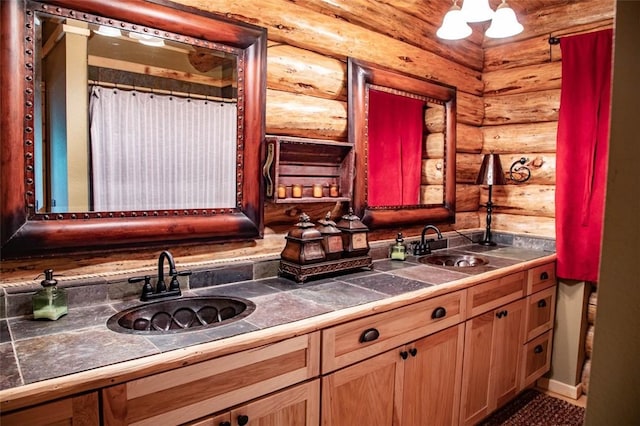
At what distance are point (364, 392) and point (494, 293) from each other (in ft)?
3.38

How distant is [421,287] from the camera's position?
1916 millimetres

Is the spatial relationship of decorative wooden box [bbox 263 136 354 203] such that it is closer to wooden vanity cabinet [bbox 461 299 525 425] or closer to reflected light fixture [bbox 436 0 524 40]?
reflected light fixture [bbox 436 0 524 40]

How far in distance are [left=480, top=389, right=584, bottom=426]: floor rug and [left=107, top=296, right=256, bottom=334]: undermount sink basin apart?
170 cm

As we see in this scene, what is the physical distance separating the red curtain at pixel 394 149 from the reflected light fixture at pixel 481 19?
50 cm

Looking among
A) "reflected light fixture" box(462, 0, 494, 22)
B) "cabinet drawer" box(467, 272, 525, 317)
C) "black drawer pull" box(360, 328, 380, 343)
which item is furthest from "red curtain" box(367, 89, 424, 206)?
"black drawer pull" box(360, 328, 380, 343)

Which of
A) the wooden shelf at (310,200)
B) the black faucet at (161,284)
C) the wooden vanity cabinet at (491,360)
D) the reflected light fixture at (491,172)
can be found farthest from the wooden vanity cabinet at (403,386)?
the reflected light fixture at (491,172)

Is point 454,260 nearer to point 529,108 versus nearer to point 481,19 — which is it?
point 529,108

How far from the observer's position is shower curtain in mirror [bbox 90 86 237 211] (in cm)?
159

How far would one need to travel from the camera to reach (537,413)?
2619 mm

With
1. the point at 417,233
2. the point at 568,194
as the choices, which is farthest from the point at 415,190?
the point at 568,194

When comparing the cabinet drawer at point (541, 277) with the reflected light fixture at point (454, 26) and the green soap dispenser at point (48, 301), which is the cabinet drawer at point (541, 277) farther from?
the green soap dispenser at point (48, 301)

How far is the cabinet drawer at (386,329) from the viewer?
5.02ft

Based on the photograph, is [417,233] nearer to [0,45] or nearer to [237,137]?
[237,137]

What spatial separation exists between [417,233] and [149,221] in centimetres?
179
